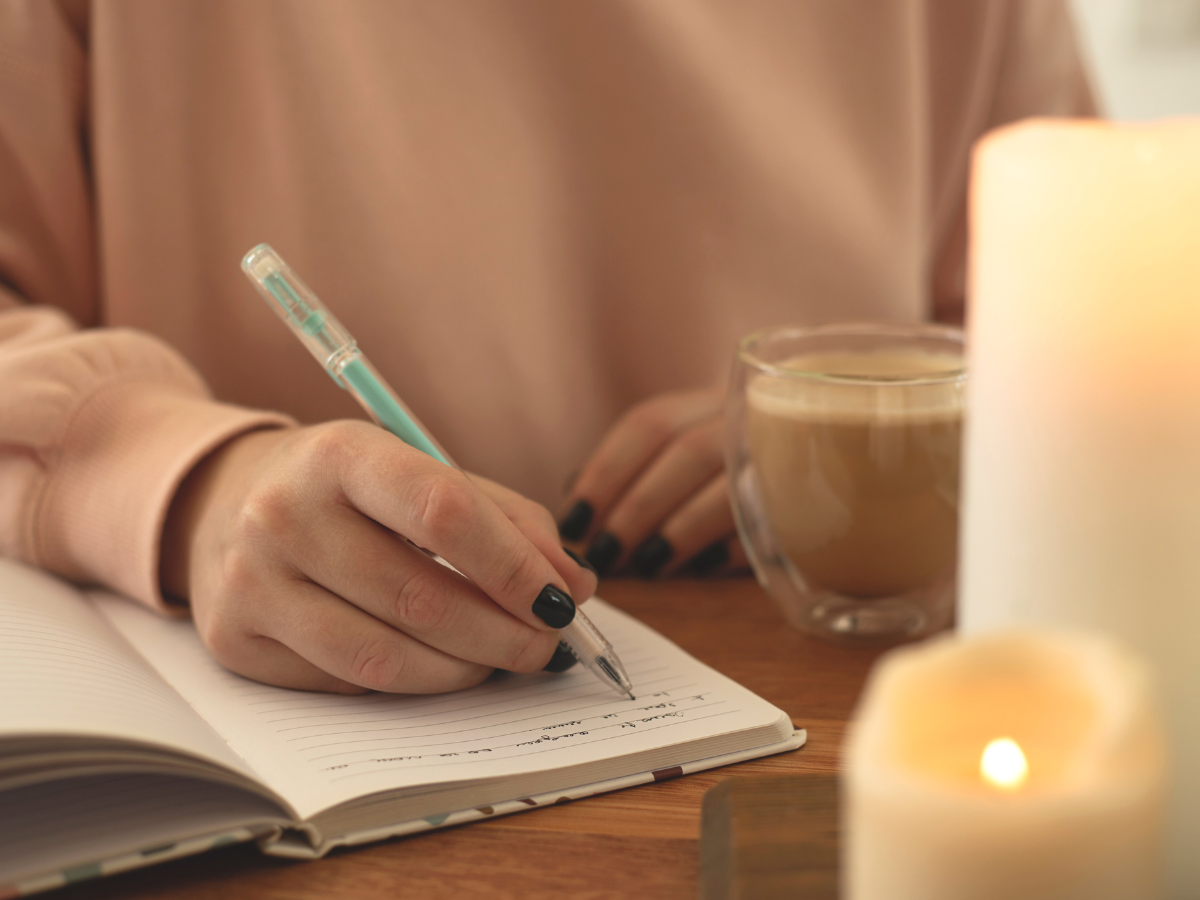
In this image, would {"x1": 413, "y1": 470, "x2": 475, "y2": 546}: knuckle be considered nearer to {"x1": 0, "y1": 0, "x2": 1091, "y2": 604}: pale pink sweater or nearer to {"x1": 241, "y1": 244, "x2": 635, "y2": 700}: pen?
{"x1": 241, "y1": 244, "x2": 635, "y2": 700}: pen

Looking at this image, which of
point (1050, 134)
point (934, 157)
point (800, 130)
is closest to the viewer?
point (1050, 134)

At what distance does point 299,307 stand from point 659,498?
0.28 m

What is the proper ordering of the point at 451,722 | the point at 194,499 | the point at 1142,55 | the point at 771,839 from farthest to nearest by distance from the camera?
1. the point at 1142,55
2. the point at 194,499
3. the point at 451,722
4. the point at 771,839

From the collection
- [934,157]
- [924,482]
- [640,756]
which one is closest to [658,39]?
[934,157]

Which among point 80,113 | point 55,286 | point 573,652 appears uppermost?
point 80,113

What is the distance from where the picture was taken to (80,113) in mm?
744

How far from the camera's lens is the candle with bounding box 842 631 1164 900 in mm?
174

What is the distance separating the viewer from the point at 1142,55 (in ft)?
8.93

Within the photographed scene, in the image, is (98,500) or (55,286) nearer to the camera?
(98,500)

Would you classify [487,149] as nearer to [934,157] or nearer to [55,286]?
[55,286]

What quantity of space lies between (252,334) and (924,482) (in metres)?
0.53

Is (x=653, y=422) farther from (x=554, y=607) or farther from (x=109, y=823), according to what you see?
(x=109, y=823)

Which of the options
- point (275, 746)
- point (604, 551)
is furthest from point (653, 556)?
point (275, 746)

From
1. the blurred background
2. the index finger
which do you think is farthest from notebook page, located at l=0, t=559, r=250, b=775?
the blurred background
